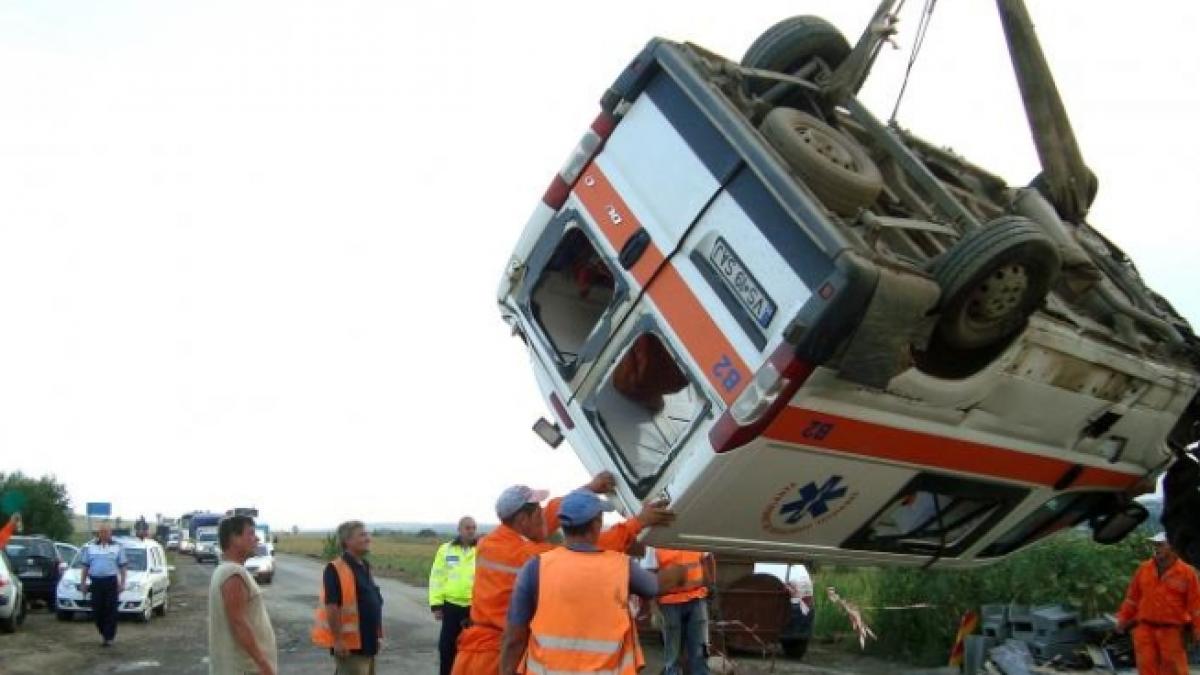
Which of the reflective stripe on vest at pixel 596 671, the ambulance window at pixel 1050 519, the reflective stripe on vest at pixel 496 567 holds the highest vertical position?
the ambulance window at pixel 1050 519

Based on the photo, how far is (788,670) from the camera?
12133 mm

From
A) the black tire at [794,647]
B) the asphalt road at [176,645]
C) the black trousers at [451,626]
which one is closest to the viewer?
the black trousers at [451,626]

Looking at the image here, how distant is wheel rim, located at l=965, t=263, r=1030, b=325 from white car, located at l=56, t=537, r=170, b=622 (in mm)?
15467

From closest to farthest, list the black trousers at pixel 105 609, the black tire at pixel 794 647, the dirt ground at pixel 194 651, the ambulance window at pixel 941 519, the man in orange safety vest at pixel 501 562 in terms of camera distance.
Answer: the man in orange safety vest at pixel 501 562
the ambulance window at pixel 941 519
the dirt ground at pixel 194 651
the black tire at pixel 794 647
the black trousers at pixel 105 609

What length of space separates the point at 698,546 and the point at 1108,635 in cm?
690

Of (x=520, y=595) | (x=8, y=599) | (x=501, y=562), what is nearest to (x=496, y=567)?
(x=501, y=562)

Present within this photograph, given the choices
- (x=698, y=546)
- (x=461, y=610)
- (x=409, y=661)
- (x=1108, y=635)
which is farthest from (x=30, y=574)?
(x=698, y=546)

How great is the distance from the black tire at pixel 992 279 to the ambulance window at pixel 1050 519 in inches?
63.1

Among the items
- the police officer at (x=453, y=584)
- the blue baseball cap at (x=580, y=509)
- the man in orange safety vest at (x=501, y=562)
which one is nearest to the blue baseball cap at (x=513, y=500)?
the man in orange safety vest at (x=501, y=562)

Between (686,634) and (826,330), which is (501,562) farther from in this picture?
(686,634)

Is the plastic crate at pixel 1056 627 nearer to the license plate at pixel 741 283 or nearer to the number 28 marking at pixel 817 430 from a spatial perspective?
the number 28 marking at pixel 817 430

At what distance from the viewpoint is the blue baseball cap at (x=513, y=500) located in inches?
198

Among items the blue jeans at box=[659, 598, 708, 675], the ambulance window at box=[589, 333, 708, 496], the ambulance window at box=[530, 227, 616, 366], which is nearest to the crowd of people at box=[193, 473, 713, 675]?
the ambulance window at box=[589, 333, 708, 496]

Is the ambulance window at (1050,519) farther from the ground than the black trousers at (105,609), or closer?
farther from the ground
